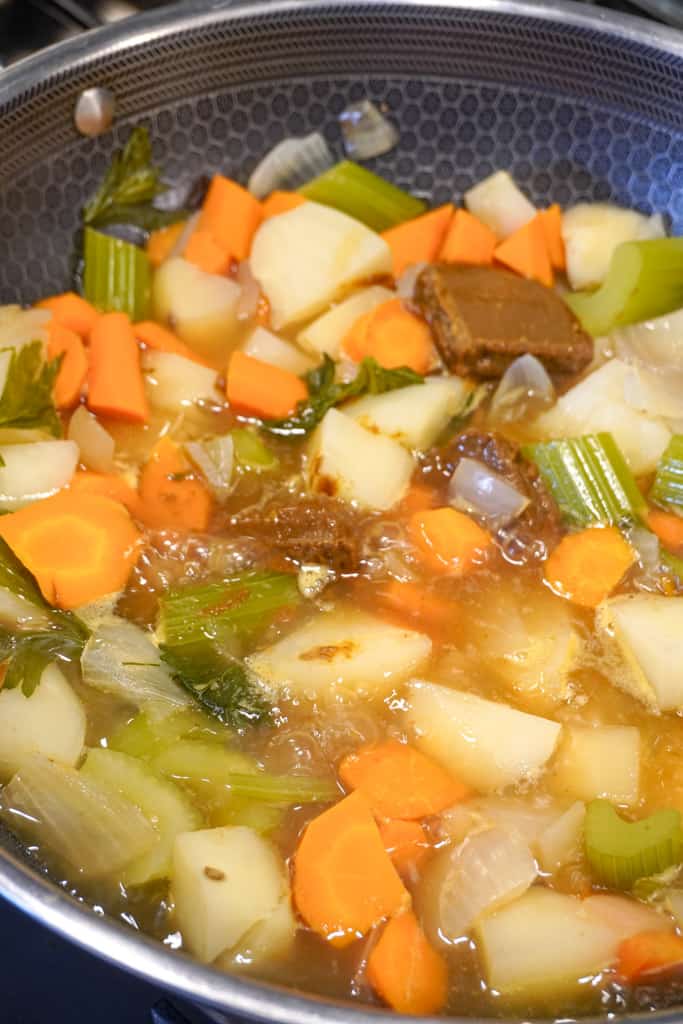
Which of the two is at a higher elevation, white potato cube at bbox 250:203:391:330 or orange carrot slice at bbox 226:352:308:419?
white potato cube at bbox 250:203:391:330

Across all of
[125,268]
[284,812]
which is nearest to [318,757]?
[284,812]

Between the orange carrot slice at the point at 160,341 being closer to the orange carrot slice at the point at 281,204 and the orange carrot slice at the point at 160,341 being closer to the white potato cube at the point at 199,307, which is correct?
the white potato cube at the point at 199,307

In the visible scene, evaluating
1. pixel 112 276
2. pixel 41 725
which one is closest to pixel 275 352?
pixel 112 276

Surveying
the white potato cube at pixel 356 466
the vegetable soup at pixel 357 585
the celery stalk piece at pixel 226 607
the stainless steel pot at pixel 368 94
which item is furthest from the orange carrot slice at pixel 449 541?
the stainless steel pot at pixel 368 94

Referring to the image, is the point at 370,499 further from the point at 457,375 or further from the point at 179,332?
the point at 179,332

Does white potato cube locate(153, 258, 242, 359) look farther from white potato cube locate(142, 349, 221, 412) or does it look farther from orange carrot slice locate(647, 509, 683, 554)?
orange carrot slice locate(647, 509, 683, 554)

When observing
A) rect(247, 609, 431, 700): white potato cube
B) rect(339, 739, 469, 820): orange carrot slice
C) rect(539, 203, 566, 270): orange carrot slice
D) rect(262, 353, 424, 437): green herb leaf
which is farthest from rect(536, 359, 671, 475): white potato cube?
rect(339, 739, 469, 820): orange carrot slice
